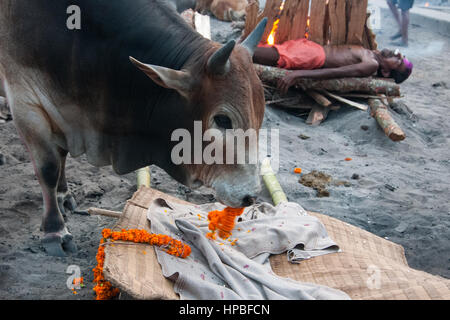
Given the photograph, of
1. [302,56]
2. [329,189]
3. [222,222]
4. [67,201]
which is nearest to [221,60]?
[222,222]

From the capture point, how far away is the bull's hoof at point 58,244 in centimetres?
298

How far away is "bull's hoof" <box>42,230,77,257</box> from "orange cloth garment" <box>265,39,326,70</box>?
402 centimetres

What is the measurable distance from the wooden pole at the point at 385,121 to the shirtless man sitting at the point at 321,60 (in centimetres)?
48

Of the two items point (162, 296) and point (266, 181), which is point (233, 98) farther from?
point (266, 181)

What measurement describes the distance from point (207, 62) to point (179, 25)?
18.5 inches

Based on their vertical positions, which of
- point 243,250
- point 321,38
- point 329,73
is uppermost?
point 321,38

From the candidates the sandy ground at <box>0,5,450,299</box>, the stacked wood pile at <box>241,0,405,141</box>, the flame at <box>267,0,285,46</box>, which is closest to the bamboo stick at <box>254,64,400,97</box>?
the stacked wood pile at <box>241,0,405,141</box>

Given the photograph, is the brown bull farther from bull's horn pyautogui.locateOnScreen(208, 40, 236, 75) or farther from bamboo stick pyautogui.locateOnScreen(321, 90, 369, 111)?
bamboo stick pyautogui.locateOnScreen(321, 90, 369, 111)

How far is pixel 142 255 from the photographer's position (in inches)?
105

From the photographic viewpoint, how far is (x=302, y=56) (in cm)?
609

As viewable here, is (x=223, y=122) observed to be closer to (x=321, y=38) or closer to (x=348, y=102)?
(x=348, y=102)

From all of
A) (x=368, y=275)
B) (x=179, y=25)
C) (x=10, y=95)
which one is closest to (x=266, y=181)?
(x=368, y=275)

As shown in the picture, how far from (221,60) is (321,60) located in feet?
13.4

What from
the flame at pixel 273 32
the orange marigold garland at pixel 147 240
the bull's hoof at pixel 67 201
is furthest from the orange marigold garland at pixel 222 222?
the flame at pixel 273 32
